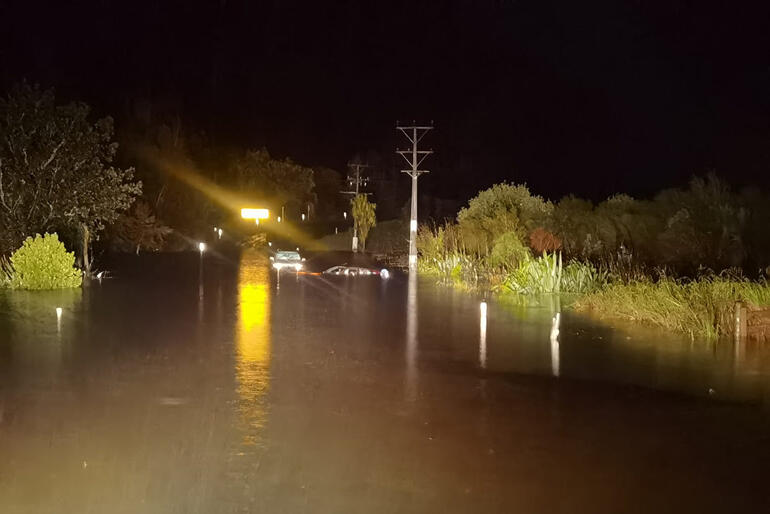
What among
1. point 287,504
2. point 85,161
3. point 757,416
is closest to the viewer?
point 287,504

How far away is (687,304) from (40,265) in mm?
18007

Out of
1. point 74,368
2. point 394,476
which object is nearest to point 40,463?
point 394,476

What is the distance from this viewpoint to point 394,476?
23.6 feet

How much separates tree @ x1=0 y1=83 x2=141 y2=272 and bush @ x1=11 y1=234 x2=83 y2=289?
2.80 meters

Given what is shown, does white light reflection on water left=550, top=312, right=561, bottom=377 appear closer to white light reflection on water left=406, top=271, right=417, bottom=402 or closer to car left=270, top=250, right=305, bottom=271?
white light reflection on water left=406, top=271, right=417, bottom=402

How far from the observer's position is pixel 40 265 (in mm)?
25797

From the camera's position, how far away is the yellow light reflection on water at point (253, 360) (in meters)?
9.12

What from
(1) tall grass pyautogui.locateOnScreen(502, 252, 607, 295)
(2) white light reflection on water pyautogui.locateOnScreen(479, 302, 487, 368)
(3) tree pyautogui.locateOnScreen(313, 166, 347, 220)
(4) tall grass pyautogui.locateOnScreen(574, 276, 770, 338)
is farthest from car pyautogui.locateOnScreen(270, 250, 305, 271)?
(3) tree pyautogui.locateOnScreen(313, 166, 347, 220)

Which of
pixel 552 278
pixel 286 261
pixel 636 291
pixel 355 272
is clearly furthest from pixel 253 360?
pixel 286 261

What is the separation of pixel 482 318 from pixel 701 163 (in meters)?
55.6

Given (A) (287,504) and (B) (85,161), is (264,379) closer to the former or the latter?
(A) (287,504)

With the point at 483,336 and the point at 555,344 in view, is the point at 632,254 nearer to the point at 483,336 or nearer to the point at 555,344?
the point at 483,336

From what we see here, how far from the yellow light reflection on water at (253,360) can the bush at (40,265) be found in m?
5.39

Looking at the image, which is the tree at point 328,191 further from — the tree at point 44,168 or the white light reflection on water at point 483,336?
the white light reflection on water at point 483,336
